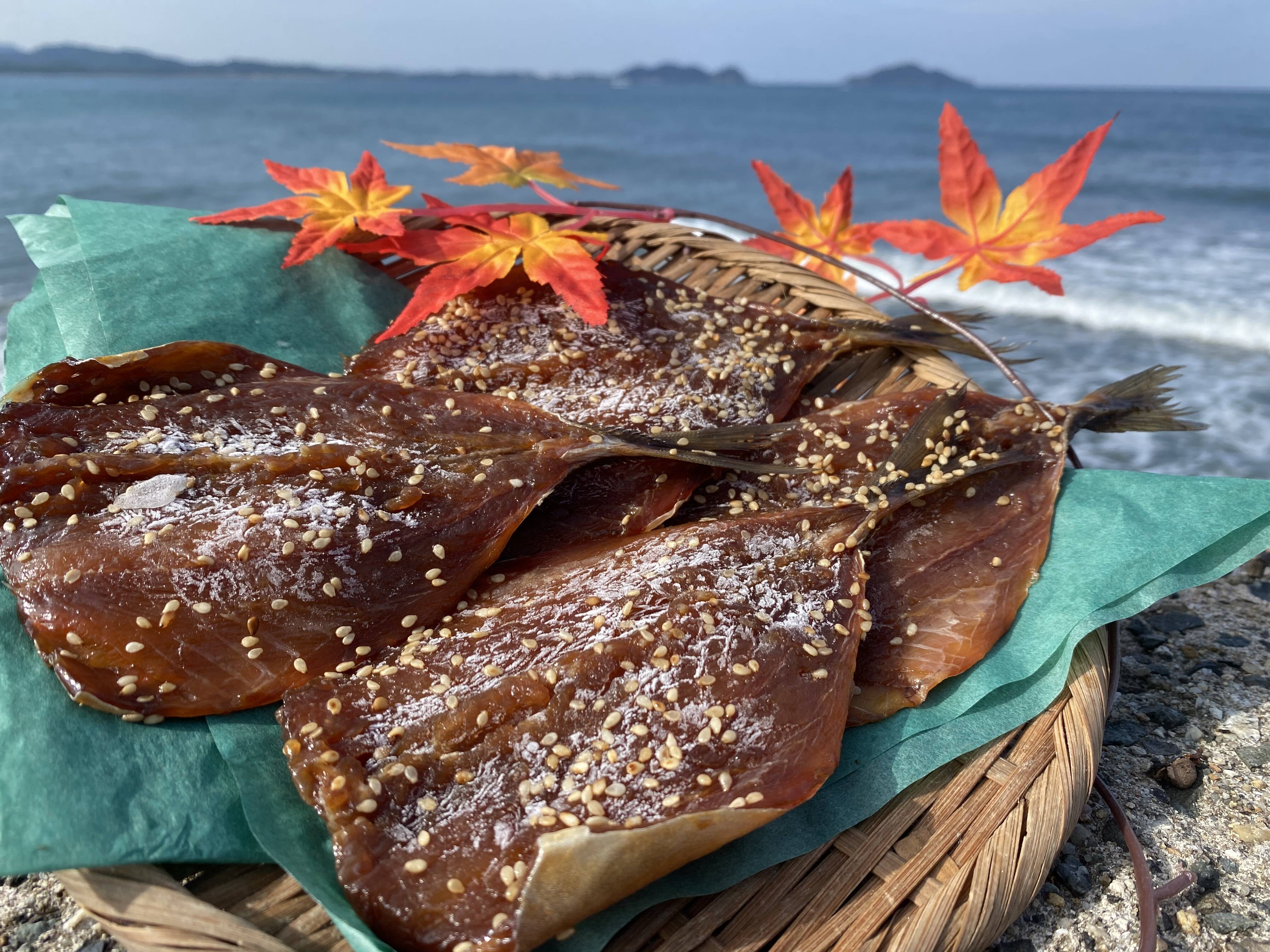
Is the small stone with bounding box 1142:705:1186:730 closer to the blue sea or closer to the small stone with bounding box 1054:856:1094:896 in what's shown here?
the small stone with bounding box 1054:856:1094:896

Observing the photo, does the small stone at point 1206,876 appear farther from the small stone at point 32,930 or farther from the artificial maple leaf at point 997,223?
the small stone at point 32,930

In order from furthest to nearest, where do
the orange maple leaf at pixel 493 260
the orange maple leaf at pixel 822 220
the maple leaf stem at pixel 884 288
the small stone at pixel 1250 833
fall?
1. the orange maple leaf at pixel 822 220
2. the maple leaf stem at pixel 884 288
3. the orange maple leaf at pixel 493 260
4. the small stone at pixel 1250 833

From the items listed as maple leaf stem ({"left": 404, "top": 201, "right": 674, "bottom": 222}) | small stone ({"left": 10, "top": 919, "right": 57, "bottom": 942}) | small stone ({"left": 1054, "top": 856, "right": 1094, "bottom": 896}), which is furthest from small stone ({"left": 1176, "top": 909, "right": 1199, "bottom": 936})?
maple leaf stem ({"left": 404, "top": 201, "right": 674, "bottom": 222})

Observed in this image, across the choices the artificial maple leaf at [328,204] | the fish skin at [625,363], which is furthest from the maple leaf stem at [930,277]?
the artificial maple leaf at [328,204]

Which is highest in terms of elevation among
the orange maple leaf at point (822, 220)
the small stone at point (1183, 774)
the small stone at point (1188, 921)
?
the orange maple leaf at point (822, 220)

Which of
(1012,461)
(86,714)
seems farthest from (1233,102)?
(86,714)

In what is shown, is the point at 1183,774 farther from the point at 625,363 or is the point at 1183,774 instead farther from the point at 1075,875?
the point at 625,363

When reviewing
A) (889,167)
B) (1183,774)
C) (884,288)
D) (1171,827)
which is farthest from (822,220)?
(889,167)
